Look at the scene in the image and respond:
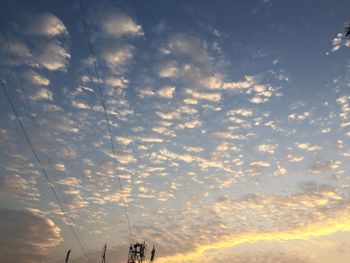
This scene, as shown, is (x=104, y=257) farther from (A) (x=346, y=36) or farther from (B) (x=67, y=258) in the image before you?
(A) (x=346, y=36)

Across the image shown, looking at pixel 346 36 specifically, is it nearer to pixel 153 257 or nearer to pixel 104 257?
pixel 153 257

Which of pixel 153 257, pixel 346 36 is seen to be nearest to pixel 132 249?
pixel 153 257

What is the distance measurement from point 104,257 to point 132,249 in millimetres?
5451

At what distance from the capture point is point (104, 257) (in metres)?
77.6

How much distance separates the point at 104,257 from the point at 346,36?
59798 mm

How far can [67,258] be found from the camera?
7538 cm

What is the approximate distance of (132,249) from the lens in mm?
77312

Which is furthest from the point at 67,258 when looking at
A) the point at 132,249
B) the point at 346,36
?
the point at 346,36

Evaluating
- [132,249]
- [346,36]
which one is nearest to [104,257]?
[132,249]

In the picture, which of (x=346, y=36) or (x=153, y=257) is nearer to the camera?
(x=346, y=36)

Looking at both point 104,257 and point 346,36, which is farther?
point 104,257

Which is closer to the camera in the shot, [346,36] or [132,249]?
[346,36]

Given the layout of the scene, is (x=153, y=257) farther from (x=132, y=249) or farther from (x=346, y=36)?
(x=346, y=36)

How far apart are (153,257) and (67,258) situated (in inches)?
613
